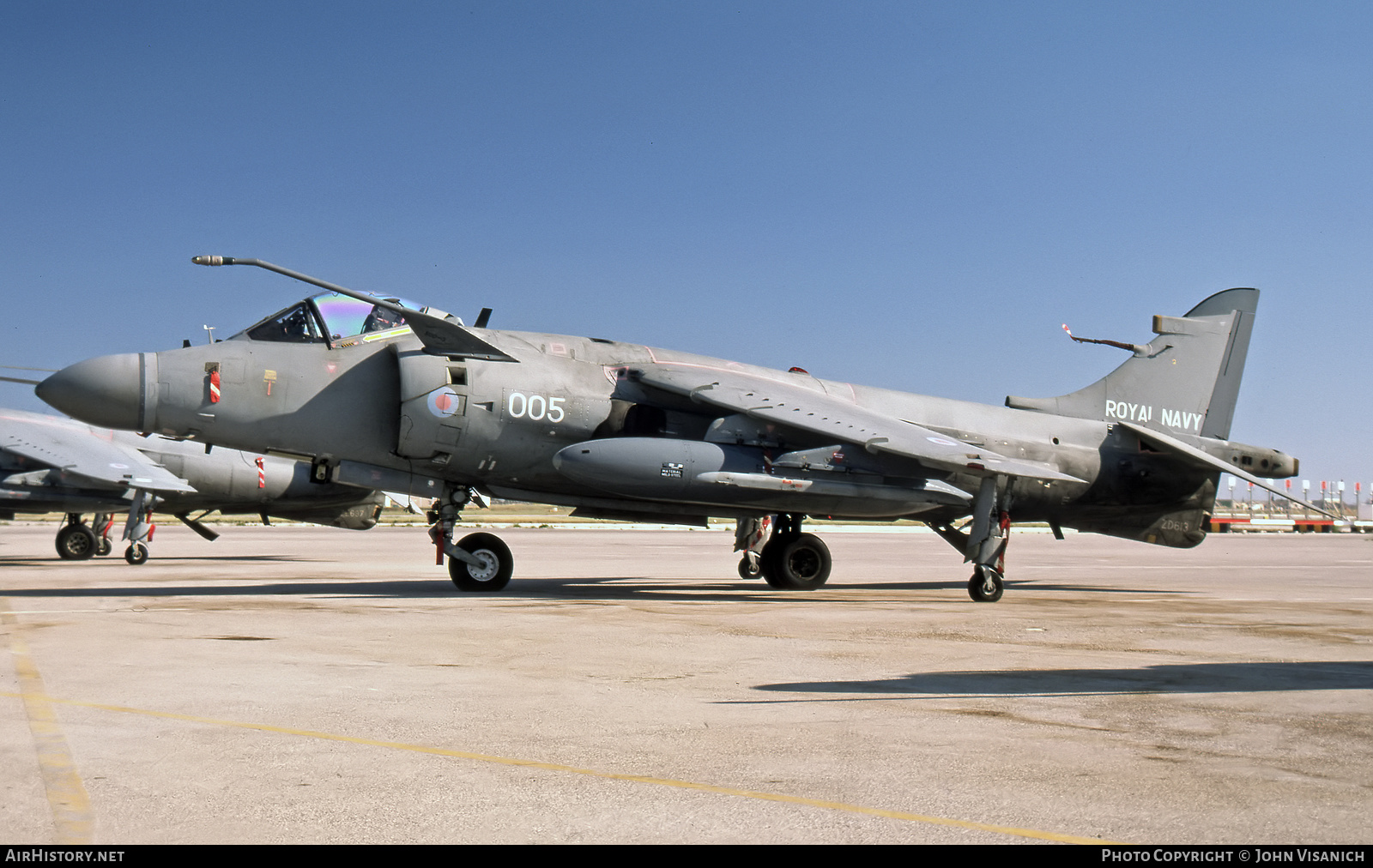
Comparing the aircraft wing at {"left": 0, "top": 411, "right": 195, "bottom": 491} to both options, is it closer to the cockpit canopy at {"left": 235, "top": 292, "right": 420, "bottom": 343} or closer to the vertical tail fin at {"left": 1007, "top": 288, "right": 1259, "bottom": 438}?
the cockpit canopy at {"left": 235, "top": 292, "right": 420, "bottom": 343}

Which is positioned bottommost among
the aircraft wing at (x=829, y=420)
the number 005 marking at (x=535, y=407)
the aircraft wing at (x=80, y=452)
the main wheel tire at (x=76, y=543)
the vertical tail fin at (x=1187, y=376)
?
the main wheel tire at (x=76, y=543)

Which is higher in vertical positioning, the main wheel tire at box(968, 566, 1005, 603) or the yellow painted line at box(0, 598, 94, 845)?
the main wheel tire at box(968, 566, 1005, 603)

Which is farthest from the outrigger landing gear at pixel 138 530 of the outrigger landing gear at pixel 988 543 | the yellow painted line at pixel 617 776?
the yellow painted line at pixel 617 776

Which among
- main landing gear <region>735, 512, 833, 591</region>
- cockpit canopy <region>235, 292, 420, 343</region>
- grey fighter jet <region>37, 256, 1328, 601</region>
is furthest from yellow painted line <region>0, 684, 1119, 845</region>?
main landing gear <region>735, 512, 833, 591</region>

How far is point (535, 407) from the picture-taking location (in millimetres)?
14531

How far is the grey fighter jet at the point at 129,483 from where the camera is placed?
2398 cm

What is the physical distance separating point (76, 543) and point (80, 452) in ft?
10.6

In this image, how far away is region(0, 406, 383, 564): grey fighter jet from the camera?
23984mm

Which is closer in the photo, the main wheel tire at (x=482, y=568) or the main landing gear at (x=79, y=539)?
the main wheel tire at (x=482, y=568)

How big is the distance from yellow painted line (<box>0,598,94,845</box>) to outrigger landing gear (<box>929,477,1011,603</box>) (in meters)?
11.0

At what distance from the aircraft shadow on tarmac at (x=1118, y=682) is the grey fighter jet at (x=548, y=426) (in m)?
6.84

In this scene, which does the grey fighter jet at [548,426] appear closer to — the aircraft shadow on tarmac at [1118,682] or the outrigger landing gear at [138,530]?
the aircraft shadow on tarmac at [1118,682]

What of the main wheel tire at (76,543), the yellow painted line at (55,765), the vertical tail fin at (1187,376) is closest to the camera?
the yellow painted line at (55,765)

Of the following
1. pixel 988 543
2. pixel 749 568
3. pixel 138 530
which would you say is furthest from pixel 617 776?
pixel 138 530
